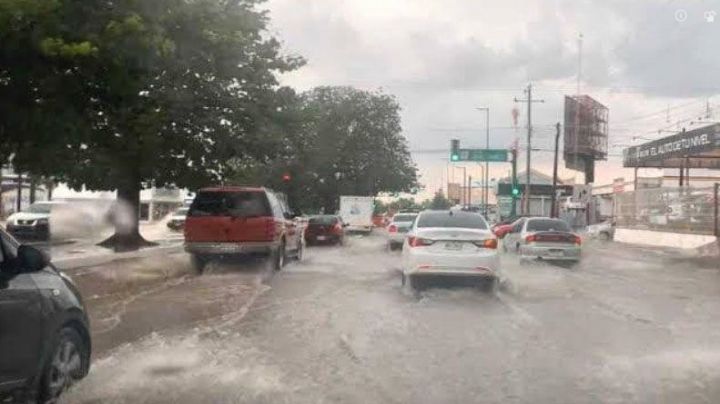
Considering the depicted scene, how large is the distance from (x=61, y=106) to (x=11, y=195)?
53041mm

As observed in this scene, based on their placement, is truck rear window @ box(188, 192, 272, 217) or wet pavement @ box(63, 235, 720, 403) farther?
truck rear window @ box(188, 192, 272, 217)

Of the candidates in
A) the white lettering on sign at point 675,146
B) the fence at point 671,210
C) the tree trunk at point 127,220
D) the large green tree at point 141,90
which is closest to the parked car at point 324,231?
the large green tree at point 141,90

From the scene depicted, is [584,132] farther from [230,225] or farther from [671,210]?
[230,225]

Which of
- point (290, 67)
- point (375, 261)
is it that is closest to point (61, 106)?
point (375, 261)

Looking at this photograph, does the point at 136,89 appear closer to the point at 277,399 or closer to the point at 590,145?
the point at 277,399

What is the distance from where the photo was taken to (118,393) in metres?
6.99

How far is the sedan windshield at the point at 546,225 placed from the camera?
80.5 feet

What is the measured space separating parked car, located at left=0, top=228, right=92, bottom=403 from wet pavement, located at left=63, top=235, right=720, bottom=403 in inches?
19.7

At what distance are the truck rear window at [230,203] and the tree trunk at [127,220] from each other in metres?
9.72

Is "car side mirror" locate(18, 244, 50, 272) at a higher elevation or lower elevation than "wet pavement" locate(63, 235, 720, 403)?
higher

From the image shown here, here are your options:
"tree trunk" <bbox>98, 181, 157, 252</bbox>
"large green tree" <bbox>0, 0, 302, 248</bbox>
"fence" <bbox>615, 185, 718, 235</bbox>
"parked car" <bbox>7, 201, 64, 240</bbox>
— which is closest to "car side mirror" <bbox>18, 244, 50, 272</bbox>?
"large green tree" <bbox>0, 0, 302, 248</bbox>

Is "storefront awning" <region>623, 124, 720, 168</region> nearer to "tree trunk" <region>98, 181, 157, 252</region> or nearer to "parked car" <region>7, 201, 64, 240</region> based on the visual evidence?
"tree trunk" <region>98, 181, 157, 252</region>

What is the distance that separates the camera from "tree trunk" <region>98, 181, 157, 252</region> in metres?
28.7

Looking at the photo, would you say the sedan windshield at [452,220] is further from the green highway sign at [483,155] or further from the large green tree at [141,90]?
the green highway sign at [483,155]
